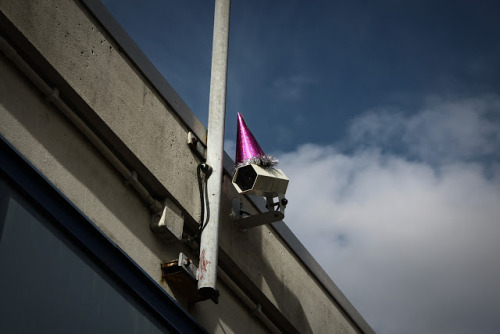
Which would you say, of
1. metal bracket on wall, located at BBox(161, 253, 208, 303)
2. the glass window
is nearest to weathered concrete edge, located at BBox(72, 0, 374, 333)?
metal bracket on wall, located at BBox(161, 253, 208, 303)

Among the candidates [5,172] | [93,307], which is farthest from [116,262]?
[5,172]

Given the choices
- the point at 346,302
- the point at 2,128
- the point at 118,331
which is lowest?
the point at 118,331

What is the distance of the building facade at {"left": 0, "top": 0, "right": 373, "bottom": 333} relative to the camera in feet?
15.0

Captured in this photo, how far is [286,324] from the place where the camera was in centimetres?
754

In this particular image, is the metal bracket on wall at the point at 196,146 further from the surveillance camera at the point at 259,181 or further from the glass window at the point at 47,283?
the glass window at the point at 47,283

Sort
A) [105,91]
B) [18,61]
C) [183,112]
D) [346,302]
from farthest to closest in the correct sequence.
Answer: [346,302] → [183,112] → [105,91] → [18,61]

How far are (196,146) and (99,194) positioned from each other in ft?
4.53

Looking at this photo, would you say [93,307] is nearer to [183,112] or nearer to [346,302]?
[183,112]

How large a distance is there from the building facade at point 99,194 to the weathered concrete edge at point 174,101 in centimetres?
2

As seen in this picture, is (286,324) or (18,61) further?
(286,324)

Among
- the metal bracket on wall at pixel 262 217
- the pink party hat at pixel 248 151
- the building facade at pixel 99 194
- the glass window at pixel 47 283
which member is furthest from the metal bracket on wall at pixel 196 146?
the glass window at pixel 47 283

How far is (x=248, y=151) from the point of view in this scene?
6934 millimetres

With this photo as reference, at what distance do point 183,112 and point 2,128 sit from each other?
2155mm

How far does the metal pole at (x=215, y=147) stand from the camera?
19.8 feet
